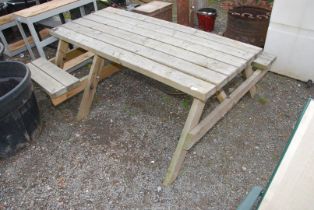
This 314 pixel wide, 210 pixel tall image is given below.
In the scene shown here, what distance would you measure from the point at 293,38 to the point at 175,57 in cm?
153

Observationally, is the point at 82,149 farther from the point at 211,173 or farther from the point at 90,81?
the point at 211,173

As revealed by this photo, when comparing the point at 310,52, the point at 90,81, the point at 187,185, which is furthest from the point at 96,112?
the point at 310,52

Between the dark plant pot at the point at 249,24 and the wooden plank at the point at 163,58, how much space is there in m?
1.64

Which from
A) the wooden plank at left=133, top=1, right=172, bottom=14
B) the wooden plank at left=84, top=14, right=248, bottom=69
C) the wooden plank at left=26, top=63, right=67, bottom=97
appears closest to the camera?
the wooden plank at left=84, top=14, right=248, bottom=69

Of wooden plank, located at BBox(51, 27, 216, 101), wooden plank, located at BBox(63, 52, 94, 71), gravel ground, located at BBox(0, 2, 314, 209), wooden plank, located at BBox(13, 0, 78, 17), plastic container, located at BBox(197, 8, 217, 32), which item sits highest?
wooden plank, located at BBox(13, 0, 78, 17)

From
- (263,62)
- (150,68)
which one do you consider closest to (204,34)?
(263,62)

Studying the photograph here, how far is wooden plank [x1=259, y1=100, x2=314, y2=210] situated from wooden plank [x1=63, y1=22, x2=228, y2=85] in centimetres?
77

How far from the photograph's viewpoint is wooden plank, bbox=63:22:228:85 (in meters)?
1.90

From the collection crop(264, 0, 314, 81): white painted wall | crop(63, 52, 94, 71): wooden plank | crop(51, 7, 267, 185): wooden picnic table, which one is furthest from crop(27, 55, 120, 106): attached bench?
crop(264, 0, 314, 81): white painted wall

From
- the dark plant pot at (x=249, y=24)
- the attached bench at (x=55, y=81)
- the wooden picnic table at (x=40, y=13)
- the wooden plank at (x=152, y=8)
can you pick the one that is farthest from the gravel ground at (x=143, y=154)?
the wooden plank at (x=152, y=8)

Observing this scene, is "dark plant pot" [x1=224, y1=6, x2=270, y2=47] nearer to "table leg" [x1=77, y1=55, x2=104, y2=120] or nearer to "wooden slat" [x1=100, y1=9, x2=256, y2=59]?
"wooden slat" [x1=100, y1=9, x2=256, y2=59]

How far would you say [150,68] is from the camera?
2.04 m

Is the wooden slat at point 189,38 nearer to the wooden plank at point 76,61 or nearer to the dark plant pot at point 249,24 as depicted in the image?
the wooden plank at point 76,61

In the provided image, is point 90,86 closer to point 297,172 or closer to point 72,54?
point 72,54
